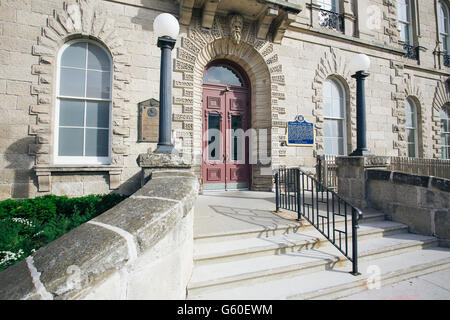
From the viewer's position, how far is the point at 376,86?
361 inches

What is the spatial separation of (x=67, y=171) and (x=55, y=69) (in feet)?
8.71

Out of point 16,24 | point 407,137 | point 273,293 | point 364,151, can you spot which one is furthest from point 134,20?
point 407,137

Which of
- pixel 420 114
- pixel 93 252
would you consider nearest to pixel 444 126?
pixel 420 114

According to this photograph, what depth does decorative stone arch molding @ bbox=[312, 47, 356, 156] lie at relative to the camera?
8.02 meters

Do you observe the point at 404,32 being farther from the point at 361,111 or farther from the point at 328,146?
the point at 361,111

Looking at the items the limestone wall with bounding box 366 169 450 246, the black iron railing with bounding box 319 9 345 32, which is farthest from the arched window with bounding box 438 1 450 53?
the limestone wall with bounding box 366 169 450 246

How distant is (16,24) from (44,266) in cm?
694

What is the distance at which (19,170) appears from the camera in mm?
5414

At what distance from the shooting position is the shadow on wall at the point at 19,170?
17.6 feet

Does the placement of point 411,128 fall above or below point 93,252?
above

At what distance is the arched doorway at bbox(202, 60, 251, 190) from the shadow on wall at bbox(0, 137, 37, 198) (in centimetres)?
438

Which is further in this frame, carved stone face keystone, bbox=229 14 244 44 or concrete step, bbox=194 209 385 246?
carved stone face keystone, bbox=229 14 244 44

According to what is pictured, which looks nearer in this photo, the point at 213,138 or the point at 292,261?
the point at 292,261

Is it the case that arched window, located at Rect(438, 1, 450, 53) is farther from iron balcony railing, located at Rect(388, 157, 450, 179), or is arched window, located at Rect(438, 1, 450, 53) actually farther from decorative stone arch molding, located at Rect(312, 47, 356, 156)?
iron balcony railing, located at Rect(388, 157, 450, 179)
